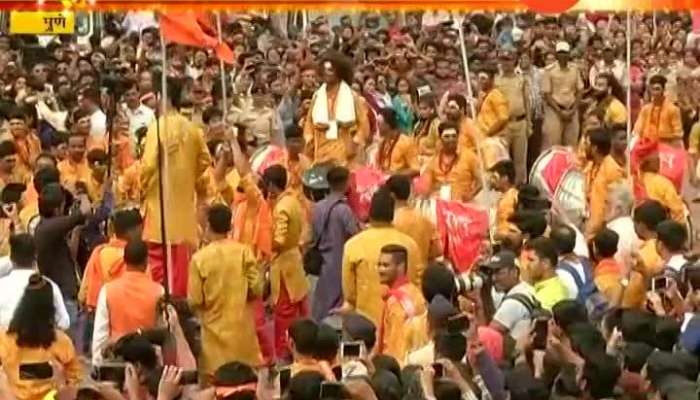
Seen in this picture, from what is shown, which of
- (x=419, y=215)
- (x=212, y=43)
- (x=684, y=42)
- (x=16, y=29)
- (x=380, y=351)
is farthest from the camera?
(x=684, y=42)

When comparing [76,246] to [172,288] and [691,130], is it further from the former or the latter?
[691,130]

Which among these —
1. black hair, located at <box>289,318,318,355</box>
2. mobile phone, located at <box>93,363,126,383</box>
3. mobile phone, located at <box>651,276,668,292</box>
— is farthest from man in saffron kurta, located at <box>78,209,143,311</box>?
mobile phone, located at <box>651,276,668,292</box>

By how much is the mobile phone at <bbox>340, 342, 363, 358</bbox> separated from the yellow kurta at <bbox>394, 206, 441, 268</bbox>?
321 centimetres

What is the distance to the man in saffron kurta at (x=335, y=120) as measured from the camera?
15.1m

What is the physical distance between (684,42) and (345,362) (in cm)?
1665

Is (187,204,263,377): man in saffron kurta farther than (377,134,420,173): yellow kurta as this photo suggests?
No

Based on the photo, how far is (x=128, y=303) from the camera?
34.5ft

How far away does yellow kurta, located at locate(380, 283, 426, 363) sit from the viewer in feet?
33.4

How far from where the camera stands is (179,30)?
13.4 meters

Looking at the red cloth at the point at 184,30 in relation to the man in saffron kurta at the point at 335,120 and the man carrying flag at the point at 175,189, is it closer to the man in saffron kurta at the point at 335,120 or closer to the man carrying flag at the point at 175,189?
the man carrying flag at the point at 175,189

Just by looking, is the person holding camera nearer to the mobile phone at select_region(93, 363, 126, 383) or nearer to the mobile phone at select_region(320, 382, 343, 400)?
the mobile phone at select_region(320, 382, 343, 400)

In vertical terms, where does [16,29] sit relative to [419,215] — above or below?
above

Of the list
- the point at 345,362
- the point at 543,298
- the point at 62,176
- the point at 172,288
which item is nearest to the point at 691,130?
the point at 62,176

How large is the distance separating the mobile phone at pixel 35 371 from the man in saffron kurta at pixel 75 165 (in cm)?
584
